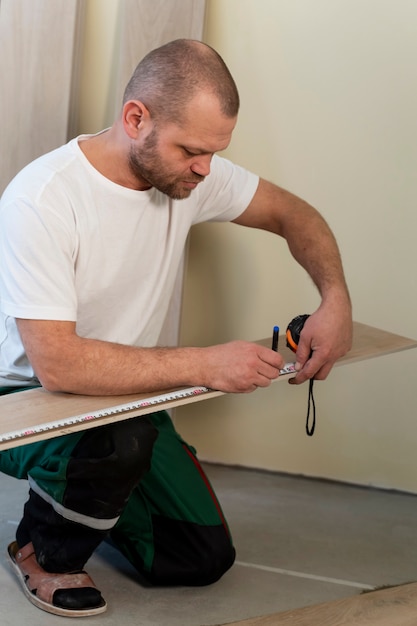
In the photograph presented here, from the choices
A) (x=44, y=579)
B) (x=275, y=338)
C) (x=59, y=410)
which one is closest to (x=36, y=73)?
(x=275, y=338)

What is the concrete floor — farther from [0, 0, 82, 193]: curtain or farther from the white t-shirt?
[0, 0, 82, 193]: curtain

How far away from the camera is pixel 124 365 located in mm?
2197

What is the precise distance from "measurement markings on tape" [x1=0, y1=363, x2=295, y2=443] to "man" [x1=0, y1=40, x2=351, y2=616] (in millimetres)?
33

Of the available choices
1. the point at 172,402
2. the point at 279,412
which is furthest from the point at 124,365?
the point at 279,412

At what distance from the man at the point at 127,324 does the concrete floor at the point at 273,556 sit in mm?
68

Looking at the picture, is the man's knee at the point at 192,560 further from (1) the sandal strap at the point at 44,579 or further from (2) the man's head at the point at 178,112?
(2) the man's head at the point at 178,112

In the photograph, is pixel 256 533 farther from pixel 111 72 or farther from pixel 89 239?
pixel 111 72

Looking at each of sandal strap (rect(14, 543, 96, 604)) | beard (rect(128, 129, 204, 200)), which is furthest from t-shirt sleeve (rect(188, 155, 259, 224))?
sandal strap (rect(14, 543, 96, 604))

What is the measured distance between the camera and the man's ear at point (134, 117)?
229 centimetres

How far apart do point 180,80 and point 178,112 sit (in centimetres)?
8

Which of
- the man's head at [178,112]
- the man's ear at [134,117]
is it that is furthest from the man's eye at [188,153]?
the man's ear at [134,117]

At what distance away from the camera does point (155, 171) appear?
92.0 inches

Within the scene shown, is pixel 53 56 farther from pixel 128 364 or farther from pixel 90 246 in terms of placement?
pixel 128 364

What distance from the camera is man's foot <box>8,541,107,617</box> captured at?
7.73 feet
